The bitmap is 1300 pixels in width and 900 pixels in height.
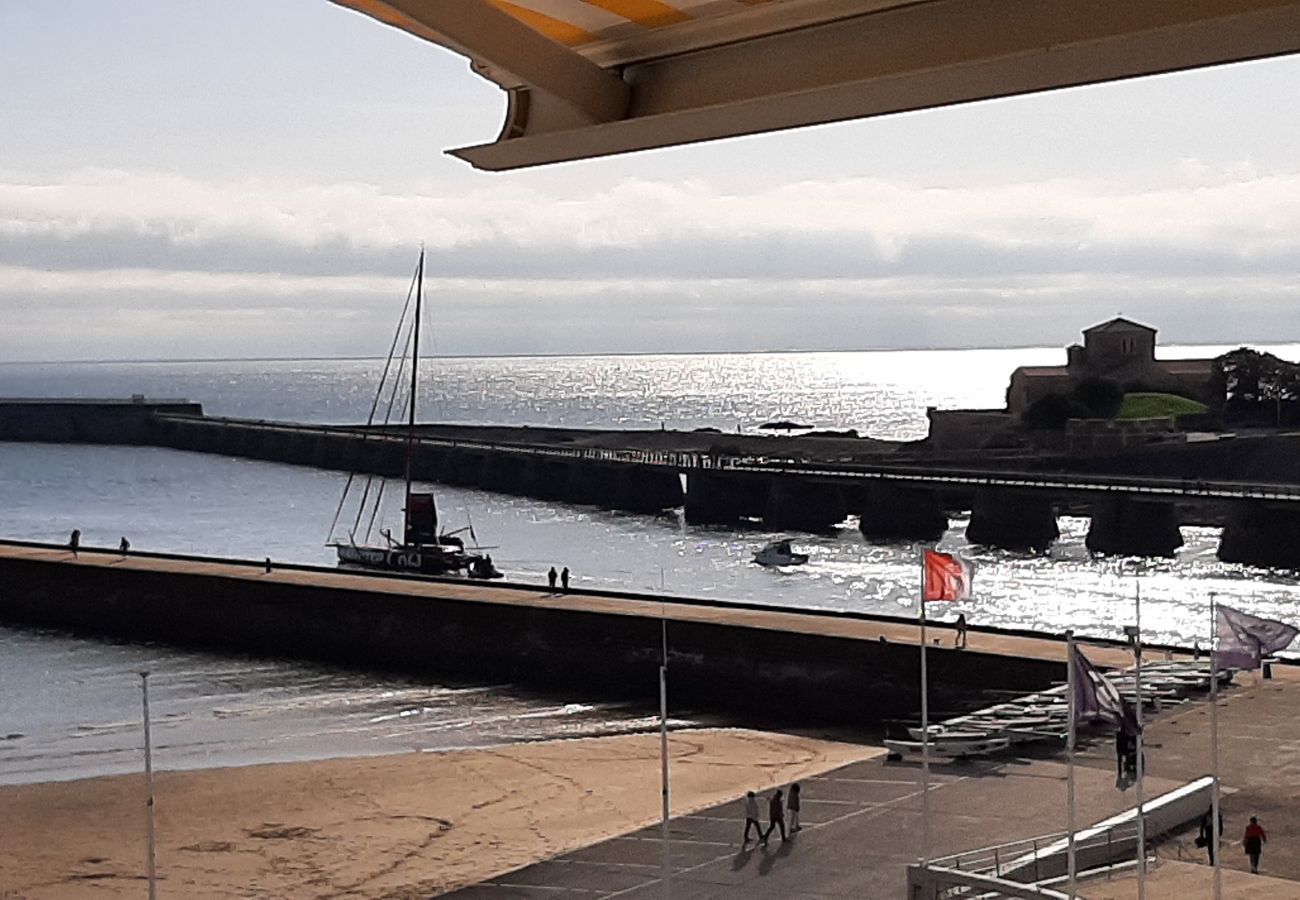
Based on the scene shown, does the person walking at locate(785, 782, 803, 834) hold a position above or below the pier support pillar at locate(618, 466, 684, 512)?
below

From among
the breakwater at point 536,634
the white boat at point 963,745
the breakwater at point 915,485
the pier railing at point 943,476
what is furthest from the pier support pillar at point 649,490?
the white boat at point 963,745

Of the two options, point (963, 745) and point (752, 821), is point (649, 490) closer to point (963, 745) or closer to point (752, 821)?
point (963, 745)

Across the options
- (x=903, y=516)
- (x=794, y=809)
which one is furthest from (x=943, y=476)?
(x=794, y=809)

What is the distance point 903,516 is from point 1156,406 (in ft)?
77.5

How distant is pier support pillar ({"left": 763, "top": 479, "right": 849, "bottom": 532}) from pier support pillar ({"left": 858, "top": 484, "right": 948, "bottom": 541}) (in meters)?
3.16

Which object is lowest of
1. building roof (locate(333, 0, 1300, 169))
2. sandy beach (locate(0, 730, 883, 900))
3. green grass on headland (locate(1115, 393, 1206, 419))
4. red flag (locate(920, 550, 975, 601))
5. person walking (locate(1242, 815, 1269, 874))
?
sandy beach (locate(0, 730, 883, 900))

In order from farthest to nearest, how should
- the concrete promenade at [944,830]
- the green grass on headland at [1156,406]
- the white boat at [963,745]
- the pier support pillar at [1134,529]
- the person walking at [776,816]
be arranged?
the green grass on headland at [1156,406], the pier support pillar at [1134,529], the white boat at [963,745], the person walking at [776,816], the concrete promenade at [944,830]

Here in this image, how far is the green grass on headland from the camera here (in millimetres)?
85537

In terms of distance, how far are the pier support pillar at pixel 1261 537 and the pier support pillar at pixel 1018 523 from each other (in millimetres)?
7406

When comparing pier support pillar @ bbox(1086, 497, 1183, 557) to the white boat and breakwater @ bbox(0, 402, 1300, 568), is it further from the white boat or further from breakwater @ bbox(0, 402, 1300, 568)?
the white boat

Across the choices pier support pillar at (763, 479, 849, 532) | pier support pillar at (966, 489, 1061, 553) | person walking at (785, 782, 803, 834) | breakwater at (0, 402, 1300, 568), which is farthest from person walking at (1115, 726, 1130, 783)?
pier support pillar at (763, 479, 849, 532)

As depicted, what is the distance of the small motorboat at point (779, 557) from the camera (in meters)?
58.2

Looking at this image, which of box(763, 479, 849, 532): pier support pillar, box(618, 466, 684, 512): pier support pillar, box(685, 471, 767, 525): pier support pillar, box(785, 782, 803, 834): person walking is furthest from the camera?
box(618, 466, 684, 512): pier support pillar

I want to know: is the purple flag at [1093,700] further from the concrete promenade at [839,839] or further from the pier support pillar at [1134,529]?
the pier support pillar at [1134,529]
